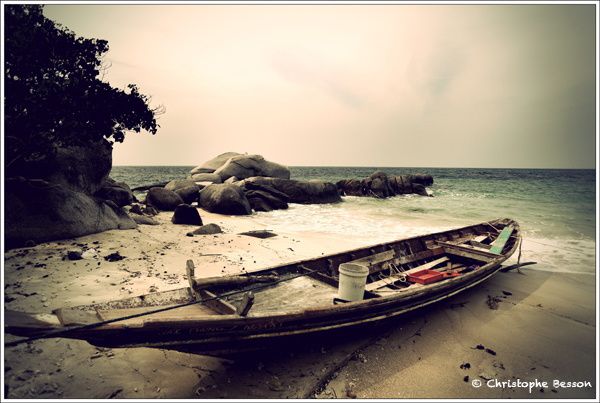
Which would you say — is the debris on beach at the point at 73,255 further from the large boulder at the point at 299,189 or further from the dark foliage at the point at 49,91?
the large boulder at the point at 299,189

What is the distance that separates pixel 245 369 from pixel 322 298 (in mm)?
1810

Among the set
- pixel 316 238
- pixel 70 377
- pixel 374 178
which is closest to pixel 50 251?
pixel 70 377

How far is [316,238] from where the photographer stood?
13273 mm

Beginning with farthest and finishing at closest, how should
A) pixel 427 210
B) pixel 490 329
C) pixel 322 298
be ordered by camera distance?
pixel 427 210
pixel 490 329
pixel 322 298

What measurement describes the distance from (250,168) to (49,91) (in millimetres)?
26562

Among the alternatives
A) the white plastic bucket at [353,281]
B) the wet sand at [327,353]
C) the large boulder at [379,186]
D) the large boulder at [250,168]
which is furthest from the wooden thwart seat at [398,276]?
the large boulder at [250,168]

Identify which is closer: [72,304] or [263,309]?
[263,309]

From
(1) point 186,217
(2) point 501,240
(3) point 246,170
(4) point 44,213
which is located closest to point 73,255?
(4) point 44,213

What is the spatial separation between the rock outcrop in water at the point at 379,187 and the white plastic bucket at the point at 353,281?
27.6m

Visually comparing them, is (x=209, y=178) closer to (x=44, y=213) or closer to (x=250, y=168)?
(x=250, y=168)

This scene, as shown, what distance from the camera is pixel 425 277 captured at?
273 inches

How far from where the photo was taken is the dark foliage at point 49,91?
257 inches

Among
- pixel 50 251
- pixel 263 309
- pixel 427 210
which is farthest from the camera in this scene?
pixel 427 210

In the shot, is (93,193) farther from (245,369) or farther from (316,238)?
(245,369)
